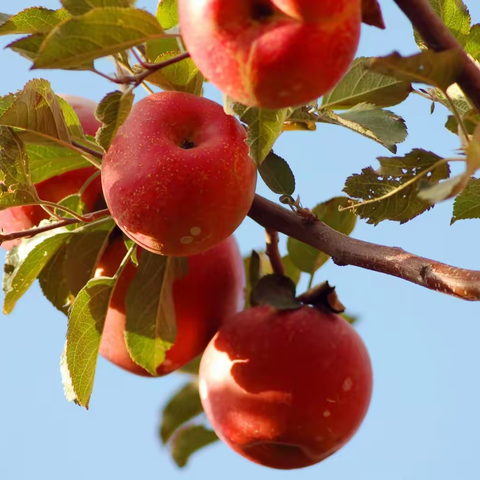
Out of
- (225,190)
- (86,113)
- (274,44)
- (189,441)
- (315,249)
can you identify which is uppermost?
(274,44)

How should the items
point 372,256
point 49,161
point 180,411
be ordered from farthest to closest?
point 180,411
point 49,161
point 372,256

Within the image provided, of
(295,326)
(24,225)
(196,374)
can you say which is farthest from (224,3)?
(196,374)

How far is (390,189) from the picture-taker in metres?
0.87

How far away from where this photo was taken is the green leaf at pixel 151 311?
117 centimetres

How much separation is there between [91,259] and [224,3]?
62 cm

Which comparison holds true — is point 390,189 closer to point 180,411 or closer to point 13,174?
point 13,174

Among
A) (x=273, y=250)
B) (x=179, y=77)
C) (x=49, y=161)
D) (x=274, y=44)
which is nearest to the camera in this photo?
(x=274, y=44)

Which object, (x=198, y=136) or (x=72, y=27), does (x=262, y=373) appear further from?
(x=72, y=27)

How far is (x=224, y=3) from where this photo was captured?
24.9 inches

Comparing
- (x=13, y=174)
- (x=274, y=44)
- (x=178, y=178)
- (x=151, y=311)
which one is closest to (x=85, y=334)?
(x=151, y=311)

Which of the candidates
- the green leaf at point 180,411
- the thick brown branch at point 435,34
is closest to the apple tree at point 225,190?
the thick brown branch at point 435,34

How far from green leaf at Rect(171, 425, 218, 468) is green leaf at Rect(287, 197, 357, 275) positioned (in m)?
0.35

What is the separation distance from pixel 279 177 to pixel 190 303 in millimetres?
276

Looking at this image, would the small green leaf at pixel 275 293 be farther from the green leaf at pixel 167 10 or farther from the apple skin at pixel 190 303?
the green leaf at pixel 167 10
